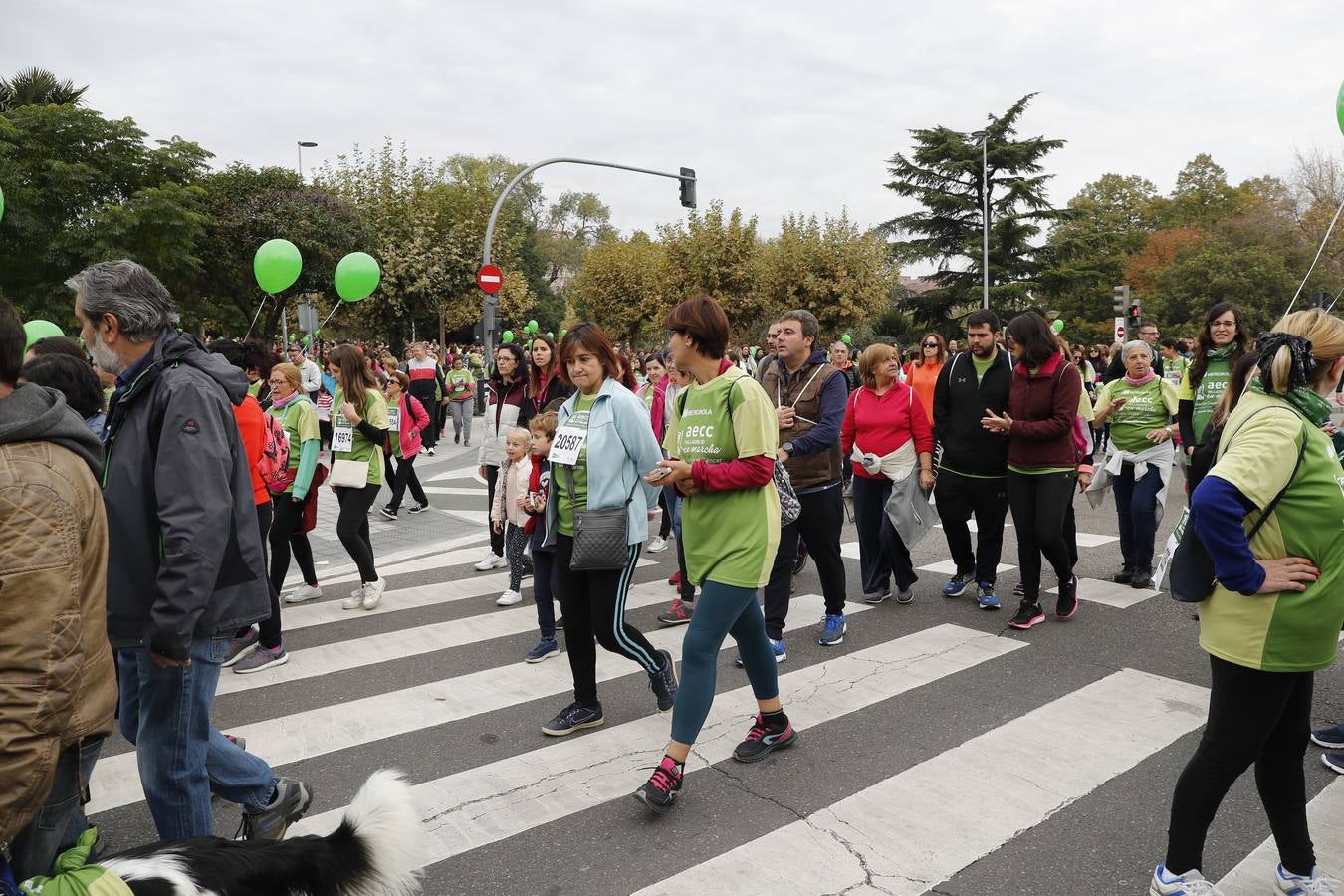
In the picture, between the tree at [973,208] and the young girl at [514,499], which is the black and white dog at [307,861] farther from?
the tree at [973,208]

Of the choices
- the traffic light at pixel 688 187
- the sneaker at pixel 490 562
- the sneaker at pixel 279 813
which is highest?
the traffic light at pixel 688 187

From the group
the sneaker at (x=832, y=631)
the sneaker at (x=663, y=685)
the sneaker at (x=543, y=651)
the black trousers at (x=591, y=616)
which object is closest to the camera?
the black trousers at (x=591, y=616)

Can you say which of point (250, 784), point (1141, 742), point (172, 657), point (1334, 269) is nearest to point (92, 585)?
point (172, 657)

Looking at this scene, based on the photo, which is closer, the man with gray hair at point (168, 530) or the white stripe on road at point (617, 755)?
the man with gray hair at point (168, 530)

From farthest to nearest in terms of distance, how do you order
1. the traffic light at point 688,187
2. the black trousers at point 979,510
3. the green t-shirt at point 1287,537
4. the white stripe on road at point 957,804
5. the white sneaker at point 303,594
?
the traffic light at point 688,187, the white sneaker at point 303,594, the black trousers at point 979,510, the white stripe on road at point 957,804, the green t-shirt at point 1287,537

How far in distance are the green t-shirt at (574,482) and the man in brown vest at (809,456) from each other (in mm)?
1337

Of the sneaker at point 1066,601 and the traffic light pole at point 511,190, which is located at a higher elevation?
the traffic light pole at point 511,190

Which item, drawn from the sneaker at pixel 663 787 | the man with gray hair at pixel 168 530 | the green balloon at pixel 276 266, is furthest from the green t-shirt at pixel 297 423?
the green balloon at pixel 276 266

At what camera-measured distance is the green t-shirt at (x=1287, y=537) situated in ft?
8.71

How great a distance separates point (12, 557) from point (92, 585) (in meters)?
0.27

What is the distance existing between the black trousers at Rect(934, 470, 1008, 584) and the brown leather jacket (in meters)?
5.39

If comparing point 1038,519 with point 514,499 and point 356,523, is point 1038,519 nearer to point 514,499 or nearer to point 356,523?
point 514,499

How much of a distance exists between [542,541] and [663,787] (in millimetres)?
2175

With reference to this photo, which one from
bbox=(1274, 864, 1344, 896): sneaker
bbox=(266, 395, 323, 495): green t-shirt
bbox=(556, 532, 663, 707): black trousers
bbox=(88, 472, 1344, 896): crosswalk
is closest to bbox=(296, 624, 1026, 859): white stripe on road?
bbox=(88, 472, 1344, 896): crosswalk
